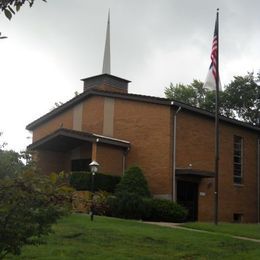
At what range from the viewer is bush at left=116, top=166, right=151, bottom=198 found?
25.7 metres

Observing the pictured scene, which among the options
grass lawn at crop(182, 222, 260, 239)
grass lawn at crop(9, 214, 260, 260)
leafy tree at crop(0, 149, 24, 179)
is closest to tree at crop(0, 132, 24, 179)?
leafy tree at crop(0, 149, 24, 179)

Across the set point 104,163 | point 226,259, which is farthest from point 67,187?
point 104,163

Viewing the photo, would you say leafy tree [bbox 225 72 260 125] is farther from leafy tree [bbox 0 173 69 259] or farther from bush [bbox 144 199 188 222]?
leafy tree [bbox 0 173 69 259]

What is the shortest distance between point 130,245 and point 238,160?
20320 mm

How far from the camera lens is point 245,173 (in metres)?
34.2

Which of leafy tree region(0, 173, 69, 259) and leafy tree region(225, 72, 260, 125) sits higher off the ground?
leafy tree region(225, 72, 260, 125)

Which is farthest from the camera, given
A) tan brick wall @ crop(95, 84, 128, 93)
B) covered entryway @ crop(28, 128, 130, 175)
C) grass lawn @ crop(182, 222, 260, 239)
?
tan brick wall @ crop(95, 84, 128, 93)

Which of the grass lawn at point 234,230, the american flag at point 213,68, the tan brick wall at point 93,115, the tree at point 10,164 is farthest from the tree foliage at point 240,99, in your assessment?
the tree at point 10,164

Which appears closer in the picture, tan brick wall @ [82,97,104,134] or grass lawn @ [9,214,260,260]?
grass lawn @ [9,214,260,260]

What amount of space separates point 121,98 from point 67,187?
2503cm

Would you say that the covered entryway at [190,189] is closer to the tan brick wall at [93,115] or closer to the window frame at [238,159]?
the window frame at [238,159]

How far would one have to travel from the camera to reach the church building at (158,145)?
93.2ft

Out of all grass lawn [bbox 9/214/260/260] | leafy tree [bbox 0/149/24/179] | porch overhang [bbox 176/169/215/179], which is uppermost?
porch overhang [bbox 176/169/215/179]

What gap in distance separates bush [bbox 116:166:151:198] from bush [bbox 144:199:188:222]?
0.69 m
